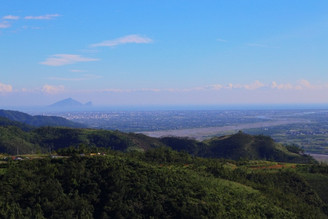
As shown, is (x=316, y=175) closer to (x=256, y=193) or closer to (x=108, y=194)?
(x=256, y=193)

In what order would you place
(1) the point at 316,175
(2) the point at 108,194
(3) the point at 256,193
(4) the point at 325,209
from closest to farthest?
(2) the point at 108,194 < (3) the point at 256,193 < (4) the point at 325,209 < (1) the point at 316,175

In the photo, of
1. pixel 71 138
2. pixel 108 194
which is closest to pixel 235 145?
pixel 71 138

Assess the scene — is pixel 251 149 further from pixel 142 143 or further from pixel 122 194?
pixel 122 194

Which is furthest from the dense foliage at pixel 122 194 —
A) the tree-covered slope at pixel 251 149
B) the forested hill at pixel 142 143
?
the forested hill at pixel 142 143

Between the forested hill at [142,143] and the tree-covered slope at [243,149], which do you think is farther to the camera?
the tree-covered slope at [243,149]

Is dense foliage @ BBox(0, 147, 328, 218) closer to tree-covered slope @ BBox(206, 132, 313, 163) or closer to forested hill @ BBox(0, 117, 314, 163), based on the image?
tree-covered slope @ BBox(206, 132, 313, 163)

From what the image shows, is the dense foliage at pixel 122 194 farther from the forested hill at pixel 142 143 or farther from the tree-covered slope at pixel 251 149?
the forested hill at pixel 142 143
